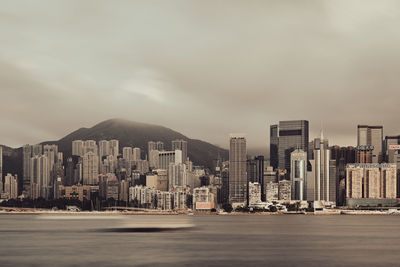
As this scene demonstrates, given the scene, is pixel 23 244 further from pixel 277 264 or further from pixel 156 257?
pixel 277 264

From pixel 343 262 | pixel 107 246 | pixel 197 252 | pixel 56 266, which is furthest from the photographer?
pixel 107 246

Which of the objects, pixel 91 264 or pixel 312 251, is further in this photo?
pixel 312 251

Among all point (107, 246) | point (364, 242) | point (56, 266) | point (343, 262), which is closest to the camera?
point (56, 266)

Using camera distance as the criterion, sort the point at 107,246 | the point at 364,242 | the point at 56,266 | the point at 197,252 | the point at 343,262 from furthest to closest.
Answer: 1. the point at 364,242
2. the point at 107,246
3. the point at 197,252
4. the point at 343,262
5. the point at 56,266

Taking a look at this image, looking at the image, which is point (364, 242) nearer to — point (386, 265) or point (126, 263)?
point (386, 265)

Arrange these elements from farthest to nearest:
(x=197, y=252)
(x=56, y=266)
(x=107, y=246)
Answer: (x=107, y=246), (x=197, y=252), (x=56, y=266)

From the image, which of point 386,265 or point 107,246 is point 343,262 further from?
point 107,246

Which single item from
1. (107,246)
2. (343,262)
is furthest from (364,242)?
(107,246)

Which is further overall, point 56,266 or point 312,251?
point 312,251

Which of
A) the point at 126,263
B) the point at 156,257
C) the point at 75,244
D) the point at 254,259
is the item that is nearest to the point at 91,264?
the point at 126,263
